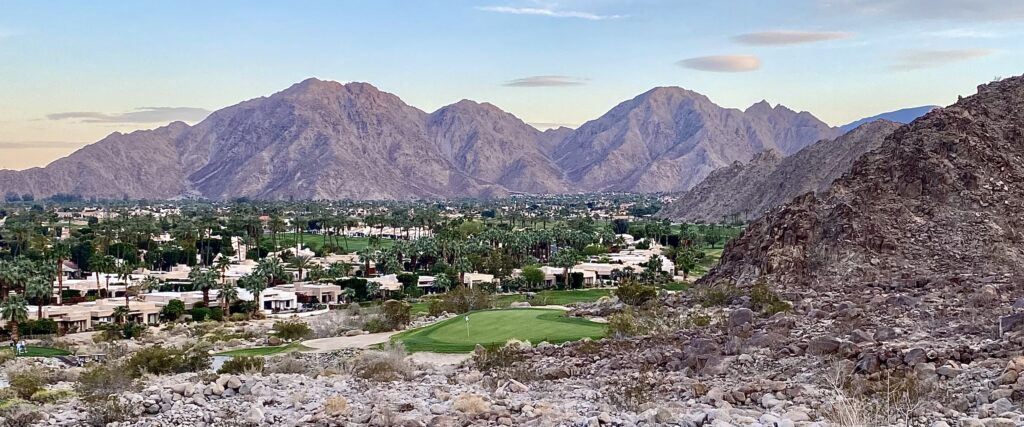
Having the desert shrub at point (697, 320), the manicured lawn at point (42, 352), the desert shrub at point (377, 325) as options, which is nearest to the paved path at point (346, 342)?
the desert shrub at point (377, 325)

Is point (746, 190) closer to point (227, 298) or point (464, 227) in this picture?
point (464, 227)

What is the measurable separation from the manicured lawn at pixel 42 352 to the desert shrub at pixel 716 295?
27399 millimetres

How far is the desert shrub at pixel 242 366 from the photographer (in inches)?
1227

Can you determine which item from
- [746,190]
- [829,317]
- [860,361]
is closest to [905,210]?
[829,317]

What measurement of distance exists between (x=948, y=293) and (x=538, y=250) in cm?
5773

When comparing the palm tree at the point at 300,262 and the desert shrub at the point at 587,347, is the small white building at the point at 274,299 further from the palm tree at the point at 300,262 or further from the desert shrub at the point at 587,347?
the desert shrub at the point at 587,347

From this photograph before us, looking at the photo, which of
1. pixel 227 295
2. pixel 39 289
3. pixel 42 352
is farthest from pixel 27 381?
pixel 227 295

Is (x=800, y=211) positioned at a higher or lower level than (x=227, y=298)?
higher

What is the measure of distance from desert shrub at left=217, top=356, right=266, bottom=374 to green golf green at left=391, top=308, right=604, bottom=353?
6980mm

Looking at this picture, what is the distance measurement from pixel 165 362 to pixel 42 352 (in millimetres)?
15590

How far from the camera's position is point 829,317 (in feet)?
119

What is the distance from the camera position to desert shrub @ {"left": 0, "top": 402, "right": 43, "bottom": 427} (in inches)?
934

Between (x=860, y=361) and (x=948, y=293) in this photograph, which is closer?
(x=860, y=361)

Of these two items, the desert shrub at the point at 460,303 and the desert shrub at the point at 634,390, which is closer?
the desert shrub at the point at 634,390
